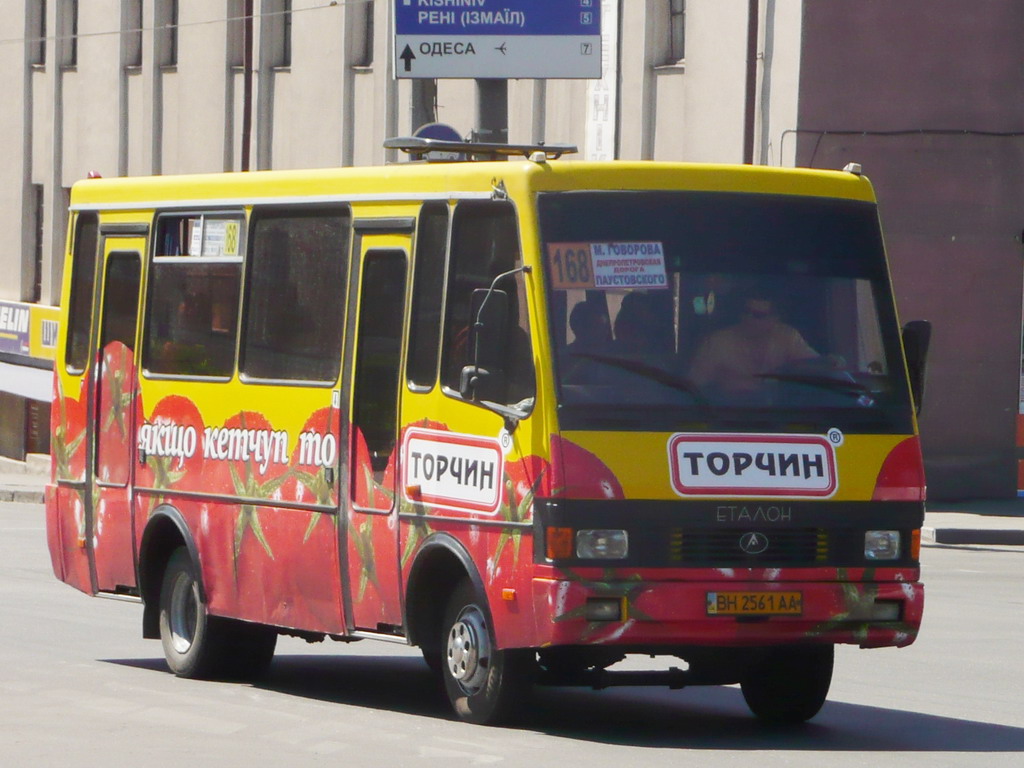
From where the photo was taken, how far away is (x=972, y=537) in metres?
24.2

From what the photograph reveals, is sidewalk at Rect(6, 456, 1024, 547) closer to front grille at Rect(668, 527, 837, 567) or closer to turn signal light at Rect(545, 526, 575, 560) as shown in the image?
front grille at Rect(668, 527, 837, 567)

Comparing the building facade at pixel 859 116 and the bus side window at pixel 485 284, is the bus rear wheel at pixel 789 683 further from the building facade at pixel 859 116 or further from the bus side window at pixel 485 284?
the building facade at pixel 859 116

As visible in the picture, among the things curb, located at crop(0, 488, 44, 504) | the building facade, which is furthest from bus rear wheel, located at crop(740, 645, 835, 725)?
curb, located at crop(0, 488, 44, 504)

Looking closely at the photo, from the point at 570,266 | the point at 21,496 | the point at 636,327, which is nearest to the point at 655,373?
the point at 636,327

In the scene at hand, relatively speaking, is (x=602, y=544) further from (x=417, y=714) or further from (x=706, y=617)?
(x=417, y=714)

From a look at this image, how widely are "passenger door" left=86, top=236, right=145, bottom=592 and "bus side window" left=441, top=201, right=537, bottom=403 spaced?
315 cm

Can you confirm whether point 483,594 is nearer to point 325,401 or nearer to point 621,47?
point 325,401

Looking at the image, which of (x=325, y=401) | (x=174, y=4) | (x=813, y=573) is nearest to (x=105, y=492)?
(x=325, y=401)

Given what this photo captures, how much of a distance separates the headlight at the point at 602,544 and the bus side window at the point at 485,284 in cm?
64

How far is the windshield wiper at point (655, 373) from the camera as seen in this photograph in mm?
9820

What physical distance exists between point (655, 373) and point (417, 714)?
2078 mm

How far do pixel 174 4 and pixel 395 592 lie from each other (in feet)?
93.5

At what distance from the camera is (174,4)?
124 feet

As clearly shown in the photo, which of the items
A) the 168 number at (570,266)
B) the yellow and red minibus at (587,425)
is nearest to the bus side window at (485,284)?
the yellow and red minibus at (587,425)
